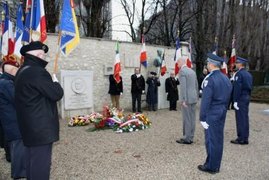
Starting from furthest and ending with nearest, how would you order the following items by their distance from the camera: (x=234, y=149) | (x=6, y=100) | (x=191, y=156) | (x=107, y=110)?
(x=107, y=110)
(x=234, y=149)
(x=191, y=156)
(x=6, y=100)

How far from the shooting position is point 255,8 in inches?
949

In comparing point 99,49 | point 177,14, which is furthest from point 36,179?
point 177,14

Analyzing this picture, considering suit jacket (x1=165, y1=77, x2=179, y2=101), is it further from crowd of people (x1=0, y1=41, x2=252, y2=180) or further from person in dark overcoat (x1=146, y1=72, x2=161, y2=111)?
crowd of people (x1=0, y1=41, x2=252, y2=180)

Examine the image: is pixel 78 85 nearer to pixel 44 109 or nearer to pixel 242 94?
pixel 242 94

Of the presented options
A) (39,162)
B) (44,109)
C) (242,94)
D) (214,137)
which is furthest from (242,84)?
(39,162)

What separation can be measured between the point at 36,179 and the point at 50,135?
57cm

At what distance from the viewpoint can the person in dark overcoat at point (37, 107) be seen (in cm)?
342

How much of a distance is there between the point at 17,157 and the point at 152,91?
29.3ft

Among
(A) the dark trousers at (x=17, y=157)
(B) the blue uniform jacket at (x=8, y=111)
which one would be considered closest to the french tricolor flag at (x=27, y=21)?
(B) the blue uniform jacket at (x=8, y=111)

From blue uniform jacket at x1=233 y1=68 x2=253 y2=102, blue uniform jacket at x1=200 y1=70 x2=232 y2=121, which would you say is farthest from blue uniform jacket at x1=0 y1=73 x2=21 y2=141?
blue uniform jacket at x1=233 y1=68 x2=253 y2=102

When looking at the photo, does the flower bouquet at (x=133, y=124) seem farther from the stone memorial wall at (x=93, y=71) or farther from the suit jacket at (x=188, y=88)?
the stone memorial wall at (x=93, y=71)

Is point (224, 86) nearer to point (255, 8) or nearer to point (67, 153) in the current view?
point (67, 153)

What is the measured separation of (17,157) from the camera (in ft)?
15.2

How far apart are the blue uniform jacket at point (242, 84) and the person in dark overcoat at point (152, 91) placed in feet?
20.5
